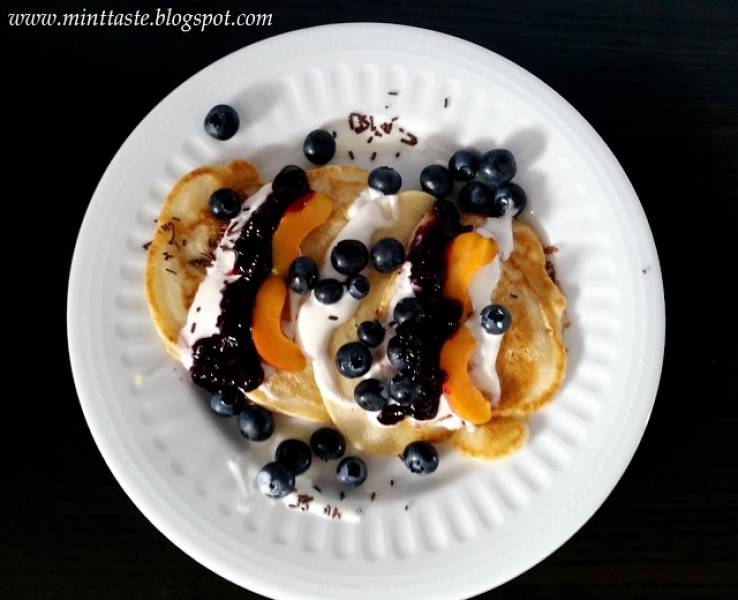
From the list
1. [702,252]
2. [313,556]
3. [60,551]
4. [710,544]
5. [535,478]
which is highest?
[702,252]

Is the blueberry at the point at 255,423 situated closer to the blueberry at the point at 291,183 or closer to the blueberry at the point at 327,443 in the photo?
the blueberry at the point at 327,443

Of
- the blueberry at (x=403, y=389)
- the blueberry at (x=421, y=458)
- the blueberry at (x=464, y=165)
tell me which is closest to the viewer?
the blueberry at (x=403, y=389)

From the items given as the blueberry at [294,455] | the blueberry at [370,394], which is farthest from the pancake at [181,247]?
the blueberry at [370,394]

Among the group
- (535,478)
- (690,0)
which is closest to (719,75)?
(690,0)

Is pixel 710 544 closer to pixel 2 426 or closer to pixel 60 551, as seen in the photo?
pixel 60 551

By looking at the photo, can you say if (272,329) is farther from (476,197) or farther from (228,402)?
(476,197)

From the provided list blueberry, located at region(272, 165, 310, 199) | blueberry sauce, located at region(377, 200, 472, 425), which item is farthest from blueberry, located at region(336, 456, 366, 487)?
blueberry, located at region(272, 165, 310, 199)
